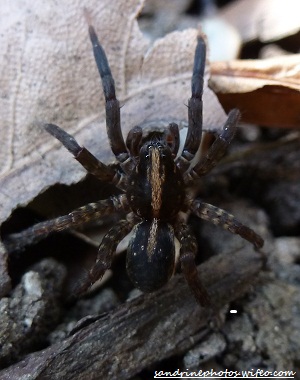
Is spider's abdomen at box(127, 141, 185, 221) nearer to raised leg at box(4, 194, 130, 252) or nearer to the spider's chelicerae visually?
the spider's chelicerae

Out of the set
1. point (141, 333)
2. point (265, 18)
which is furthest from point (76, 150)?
point (265, 18)

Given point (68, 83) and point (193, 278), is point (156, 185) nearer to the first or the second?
point (193, 278)

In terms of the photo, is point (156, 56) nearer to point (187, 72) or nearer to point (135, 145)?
point (187, 72)

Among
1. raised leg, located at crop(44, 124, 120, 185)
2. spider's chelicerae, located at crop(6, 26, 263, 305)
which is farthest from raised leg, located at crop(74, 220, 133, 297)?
raised leg, located at crop(44, 124, 120, 185)

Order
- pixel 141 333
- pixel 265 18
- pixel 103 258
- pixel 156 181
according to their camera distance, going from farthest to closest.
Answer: pixel 265 18
pixel 156 181
pixel 103 258
pixel 141 333

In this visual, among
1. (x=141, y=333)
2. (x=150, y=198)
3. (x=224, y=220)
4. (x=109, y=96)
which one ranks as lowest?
(x=141, y=333)

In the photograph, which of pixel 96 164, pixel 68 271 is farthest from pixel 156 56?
pixel 68 271

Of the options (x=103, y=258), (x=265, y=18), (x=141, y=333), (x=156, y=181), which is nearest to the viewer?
(x=141, y=333)
